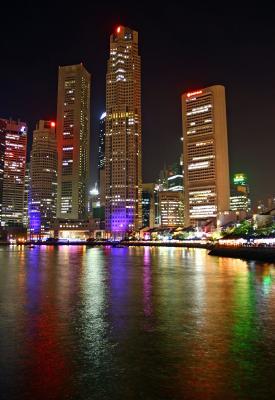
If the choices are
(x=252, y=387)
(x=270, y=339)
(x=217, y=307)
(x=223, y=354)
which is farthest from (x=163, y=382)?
(x=217, y=307)

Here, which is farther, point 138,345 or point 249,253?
point 249,253

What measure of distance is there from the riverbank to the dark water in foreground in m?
47.0

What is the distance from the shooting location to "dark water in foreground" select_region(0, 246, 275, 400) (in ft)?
39.5

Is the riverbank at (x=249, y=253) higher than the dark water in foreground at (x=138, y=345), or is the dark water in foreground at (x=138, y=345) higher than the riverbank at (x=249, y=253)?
the riverbank at (x=249, y=253)

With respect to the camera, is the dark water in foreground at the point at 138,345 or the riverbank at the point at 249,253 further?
the riverbank at the point at 249,253

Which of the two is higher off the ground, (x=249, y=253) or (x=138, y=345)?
(x=249, y=253)

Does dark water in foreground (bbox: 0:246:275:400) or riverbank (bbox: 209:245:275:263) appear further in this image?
riverbank (bbox: 209:245:275:263)

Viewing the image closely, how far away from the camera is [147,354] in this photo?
50.7 feet

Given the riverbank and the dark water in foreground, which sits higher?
the riverbank

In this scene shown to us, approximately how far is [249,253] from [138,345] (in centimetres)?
7258

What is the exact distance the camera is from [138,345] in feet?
55.1

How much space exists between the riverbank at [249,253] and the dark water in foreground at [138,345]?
47.0 metres

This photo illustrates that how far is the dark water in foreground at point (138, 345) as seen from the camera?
12031 mm

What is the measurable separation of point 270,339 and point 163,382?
289 inches
